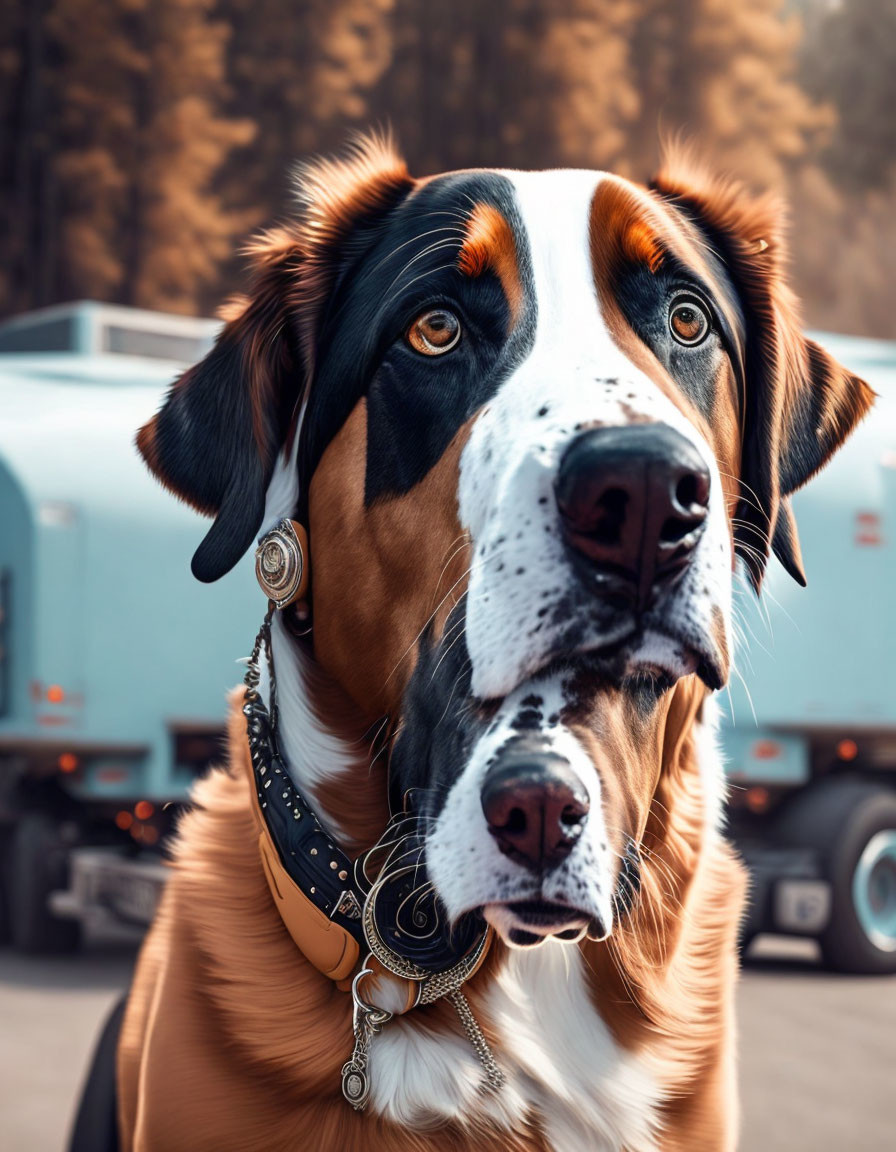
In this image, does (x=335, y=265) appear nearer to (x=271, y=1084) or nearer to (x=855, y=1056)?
(x=271, y=1084)

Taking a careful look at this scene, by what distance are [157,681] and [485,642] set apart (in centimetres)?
714

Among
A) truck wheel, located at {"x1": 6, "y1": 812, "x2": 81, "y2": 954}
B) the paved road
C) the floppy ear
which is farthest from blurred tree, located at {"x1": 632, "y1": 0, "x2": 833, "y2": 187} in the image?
the floppy ear

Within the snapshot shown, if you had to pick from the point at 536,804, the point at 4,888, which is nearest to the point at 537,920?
the point at 536,804

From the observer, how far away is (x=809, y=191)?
32406 mm

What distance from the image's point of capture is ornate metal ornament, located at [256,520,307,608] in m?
2.12

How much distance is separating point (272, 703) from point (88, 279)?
22.5 m

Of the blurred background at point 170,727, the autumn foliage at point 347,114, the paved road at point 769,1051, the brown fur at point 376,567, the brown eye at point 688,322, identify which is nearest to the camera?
the brown fur at point 376,567

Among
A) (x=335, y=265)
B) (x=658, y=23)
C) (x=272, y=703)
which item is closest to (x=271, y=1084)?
(x=272, y=703)

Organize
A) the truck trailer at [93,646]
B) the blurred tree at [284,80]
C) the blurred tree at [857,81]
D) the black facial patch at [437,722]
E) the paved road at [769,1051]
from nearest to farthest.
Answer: the black facial patch at [437,722] → the paved road at [769,1051] → the truck trailer at [93,646] → the blurred tree at [284,80] → the blurred tree at [857,81]

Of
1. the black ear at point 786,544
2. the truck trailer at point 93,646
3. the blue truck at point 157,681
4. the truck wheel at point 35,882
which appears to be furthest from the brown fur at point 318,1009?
the truck wheel at point 35,882

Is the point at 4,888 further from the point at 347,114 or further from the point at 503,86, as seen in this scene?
the point at 503,86

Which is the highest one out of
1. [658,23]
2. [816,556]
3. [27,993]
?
[658,23]

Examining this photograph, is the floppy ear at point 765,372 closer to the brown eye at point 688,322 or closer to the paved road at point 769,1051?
the brown eye at point 688,322

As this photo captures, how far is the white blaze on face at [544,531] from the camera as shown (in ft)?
5.20
